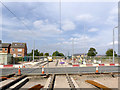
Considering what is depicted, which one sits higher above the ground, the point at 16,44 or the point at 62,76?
the point at 16,44

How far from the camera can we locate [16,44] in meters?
67.6

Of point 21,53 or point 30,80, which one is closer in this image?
point 30,80

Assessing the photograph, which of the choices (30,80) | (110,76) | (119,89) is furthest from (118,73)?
(30,80)

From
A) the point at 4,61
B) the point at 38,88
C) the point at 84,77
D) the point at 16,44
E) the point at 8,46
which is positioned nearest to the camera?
the point at 38,88

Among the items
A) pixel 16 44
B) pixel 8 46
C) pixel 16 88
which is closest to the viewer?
pixel 16 88

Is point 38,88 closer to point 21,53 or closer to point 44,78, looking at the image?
point 44,78

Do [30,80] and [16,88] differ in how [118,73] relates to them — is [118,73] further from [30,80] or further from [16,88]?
[16,88]

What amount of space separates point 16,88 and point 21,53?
6026cm

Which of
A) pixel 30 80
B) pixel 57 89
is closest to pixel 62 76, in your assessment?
pixel 30 80

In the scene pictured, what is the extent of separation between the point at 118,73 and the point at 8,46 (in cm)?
5894

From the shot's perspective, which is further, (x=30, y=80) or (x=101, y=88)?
(x=30, y=80)

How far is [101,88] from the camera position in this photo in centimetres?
762

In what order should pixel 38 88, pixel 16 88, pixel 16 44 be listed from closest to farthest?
1. pixel 38 88
2. pixel 16 88
3. pixel 16 44

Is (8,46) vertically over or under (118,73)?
over
